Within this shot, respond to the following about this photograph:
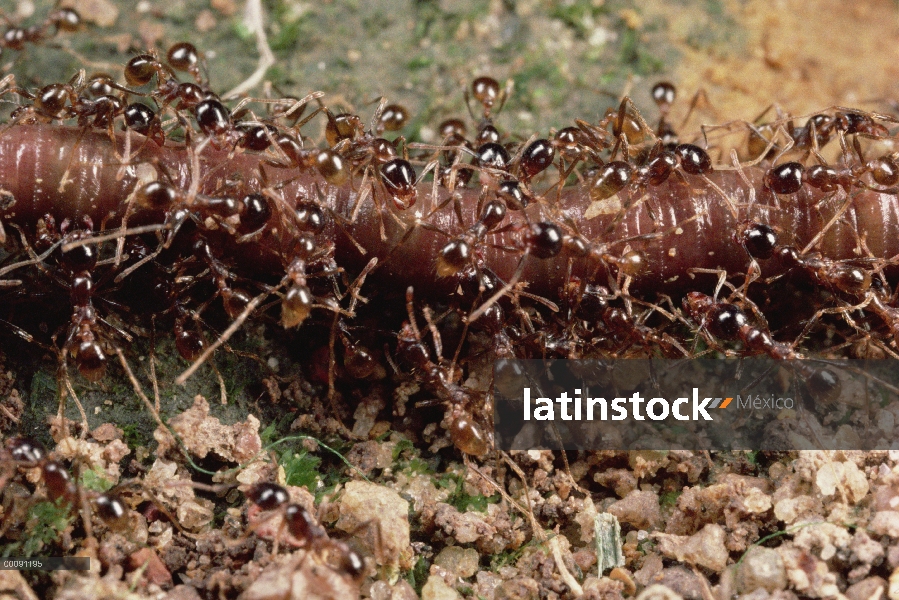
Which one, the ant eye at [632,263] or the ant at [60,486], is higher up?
the ant eye at [632,263]

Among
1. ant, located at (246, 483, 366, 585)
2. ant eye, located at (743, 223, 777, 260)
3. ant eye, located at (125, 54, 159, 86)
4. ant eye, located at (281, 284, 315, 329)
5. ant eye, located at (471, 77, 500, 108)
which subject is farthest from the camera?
ant eye, located at (471, 77, 500, 108)

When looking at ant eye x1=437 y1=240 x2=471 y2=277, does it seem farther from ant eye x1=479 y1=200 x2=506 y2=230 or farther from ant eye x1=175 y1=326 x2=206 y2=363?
ant eye x1=175 y1=326 x2=206 y2=363

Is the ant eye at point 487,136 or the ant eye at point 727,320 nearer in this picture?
the ant eye at point 727,320

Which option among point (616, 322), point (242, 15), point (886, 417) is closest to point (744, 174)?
point (616, 322)

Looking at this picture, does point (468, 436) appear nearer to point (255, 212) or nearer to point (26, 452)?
point (255, 212)

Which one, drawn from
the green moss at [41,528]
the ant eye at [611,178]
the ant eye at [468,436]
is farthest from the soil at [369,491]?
the ant eye at [611,178]

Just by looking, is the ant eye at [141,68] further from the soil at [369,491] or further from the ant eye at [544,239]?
the ant eye at [544,239]

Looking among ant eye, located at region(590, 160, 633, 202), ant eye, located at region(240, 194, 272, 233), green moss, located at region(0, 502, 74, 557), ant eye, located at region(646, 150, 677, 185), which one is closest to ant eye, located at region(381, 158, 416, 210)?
ant eye, located at region(240, 194, 272, 233)

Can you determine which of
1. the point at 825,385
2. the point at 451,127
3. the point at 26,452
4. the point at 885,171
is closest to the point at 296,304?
the point at 26,452
